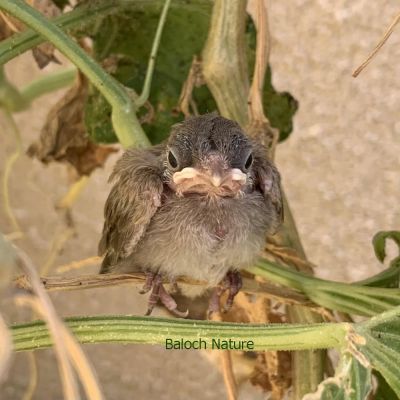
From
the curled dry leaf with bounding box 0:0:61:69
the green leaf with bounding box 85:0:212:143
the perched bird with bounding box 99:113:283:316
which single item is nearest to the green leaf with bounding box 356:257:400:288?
the perched bird with bounding box 99:113:283:316

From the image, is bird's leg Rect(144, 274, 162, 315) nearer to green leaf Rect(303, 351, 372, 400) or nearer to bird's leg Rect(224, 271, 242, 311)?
bird's leg Rect(224, 271, 242, 311)

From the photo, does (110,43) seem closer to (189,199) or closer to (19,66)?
(189,199)

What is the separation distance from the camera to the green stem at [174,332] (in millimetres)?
603

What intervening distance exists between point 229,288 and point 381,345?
Result: 0.32 m

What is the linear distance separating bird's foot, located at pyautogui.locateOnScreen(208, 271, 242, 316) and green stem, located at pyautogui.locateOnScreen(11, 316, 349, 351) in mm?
305

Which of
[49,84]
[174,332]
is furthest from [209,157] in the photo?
[49,84]

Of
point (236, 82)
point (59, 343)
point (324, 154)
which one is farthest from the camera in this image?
point (324, 154)

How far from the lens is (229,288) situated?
93 cm

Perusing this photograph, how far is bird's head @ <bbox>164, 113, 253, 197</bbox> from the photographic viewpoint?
0.79 metres

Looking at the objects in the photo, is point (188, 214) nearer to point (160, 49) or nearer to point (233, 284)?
point (233, 284)

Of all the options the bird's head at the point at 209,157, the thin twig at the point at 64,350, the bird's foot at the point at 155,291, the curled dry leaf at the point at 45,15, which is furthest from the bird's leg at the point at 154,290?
the thin twig at the point at 64,350

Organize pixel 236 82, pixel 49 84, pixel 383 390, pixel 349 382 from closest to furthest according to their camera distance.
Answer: pixel 349 382 → pixel 383 390 → pixel 236 82 → pixel 49 84

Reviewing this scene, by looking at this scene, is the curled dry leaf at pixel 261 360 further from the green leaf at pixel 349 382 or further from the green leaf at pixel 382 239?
the green leaf at pixel 349 382

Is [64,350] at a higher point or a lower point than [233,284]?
lower
